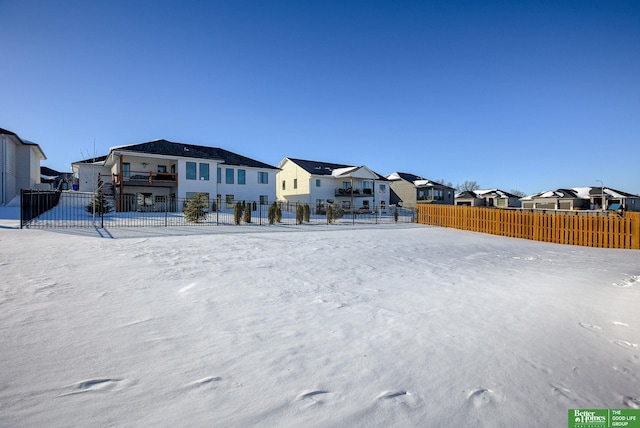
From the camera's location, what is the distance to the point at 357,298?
549cm

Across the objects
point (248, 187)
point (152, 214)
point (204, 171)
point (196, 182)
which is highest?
point (204, 171)

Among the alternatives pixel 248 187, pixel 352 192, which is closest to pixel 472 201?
pixel 352 192

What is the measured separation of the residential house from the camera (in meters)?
28.2

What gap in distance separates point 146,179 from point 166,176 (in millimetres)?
1699

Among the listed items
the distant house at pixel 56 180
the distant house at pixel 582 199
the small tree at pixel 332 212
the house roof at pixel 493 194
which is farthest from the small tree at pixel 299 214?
the house roof at pixel 493 194

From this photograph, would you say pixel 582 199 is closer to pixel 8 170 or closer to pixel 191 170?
pixel 191 170

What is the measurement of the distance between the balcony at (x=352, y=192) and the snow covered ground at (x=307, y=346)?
1363 inches

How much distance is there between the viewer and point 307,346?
3.61 metres

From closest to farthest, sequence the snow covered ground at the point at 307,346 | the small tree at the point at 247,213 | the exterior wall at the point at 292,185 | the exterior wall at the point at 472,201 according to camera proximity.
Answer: the snow covered ground at the point at 307,346 → the small tree at the point at 247,213 → the exterior wall at the point at 292,185 → the exterior wall at the point at 472,201

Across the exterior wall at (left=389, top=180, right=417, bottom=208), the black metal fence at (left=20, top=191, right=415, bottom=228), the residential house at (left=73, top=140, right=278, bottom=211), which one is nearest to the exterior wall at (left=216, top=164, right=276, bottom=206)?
the residential house at (left=73, top=140, right=278, bottom=211)

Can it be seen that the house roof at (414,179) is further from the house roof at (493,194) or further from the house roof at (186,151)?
the house roof at (186,151)

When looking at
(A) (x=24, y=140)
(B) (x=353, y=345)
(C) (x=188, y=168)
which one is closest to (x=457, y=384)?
(B) (x=353, y=345)

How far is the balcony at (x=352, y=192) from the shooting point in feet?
138

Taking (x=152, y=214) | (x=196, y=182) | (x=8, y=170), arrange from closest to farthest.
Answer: (x=152, y=214) → (x=8, y=170) → (x=196, y=182)
